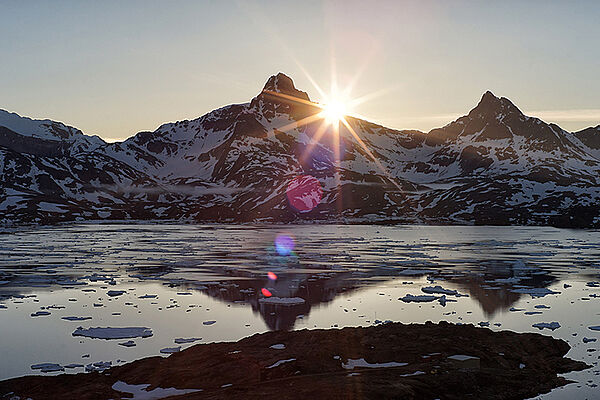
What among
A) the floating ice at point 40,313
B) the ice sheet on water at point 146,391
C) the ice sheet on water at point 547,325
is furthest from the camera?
the floating ice at point 40,313

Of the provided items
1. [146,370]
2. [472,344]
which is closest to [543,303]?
[472,344]

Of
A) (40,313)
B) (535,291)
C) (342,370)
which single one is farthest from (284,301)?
(535,291)

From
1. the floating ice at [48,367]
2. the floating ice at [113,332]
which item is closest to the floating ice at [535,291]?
the floating ice at [113,332]

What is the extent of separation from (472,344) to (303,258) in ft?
146

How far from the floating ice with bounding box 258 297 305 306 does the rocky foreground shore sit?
377 inches

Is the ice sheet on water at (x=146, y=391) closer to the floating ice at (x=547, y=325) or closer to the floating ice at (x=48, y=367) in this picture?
the floating ice at (x=48, y=367)

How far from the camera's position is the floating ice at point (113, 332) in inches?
938

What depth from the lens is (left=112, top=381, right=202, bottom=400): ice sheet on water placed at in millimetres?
16239

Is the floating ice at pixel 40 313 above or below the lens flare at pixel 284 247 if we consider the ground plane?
below

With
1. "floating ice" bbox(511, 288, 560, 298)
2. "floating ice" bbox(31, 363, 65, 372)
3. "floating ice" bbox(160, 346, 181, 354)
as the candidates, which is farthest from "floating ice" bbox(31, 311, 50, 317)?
"floating ice" bbox(511, 288, 560, 298)

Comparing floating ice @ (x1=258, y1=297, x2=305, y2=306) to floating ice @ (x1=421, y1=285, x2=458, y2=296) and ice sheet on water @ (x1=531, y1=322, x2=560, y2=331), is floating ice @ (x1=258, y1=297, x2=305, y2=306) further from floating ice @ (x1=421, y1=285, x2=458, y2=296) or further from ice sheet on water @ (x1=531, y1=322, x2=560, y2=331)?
ice sheet on water @ (x1=531, y1=322, x2=560, y2=331)

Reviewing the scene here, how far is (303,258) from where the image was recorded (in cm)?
6538

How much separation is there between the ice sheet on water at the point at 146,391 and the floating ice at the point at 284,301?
1583 cm

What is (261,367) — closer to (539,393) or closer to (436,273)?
(539,393)
